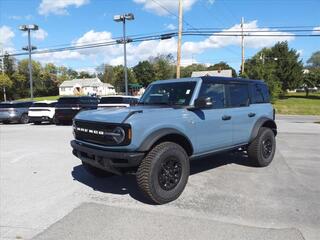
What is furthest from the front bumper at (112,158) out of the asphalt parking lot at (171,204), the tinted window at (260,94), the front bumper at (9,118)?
the front bumper at (9,118)

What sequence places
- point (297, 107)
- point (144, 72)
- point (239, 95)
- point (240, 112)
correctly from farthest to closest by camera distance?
1. point (144, 72)
2. point (297, 107)
3. point (239, 95)
4. point (240, 112)

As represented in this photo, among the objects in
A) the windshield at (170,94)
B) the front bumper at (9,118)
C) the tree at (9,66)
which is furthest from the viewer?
the tree at (9,66)

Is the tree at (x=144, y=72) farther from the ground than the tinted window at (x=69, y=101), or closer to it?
farther from the ground

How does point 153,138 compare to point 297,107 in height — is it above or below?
above

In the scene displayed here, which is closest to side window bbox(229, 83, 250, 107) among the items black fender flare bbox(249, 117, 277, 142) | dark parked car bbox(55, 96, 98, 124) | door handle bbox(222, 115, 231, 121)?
door handle bbox(222, 115, 231, 121)

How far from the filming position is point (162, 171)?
215 inches

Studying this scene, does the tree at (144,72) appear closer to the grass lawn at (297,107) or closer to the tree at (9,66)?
the tree at (9,66)

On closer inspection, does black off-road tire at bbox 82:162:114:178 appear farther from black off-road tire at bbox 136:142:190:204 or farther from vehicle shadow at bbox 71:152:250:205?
black off-road tire at bbox 136:142:190:204

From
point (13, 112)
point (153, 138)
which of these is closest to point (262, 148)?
point (153, 138)

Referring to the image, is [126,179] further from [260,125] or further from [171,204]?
[260,125]

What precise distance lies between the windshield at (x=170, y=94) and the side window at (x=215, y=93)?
8.5 inches

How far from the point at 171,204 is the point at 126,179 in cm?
164

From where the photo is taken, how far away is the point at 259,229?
14.6 ft

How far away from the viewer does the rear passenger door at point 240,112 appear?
23.0 ft
